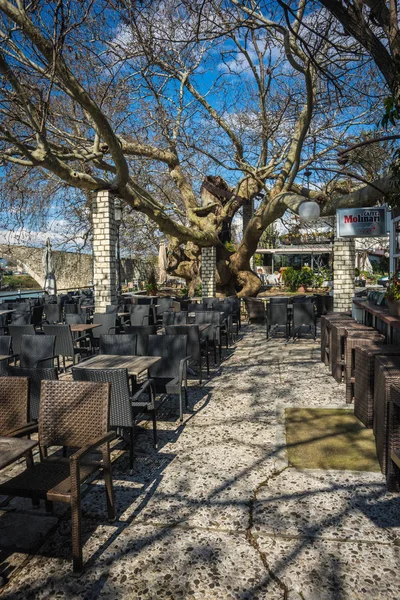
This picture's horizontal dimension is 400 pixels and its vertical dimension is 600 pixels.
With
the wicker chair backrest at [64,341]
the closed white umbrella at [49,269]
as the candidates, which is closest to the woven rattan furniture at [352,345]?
the wicker chair backrest at [64,341]

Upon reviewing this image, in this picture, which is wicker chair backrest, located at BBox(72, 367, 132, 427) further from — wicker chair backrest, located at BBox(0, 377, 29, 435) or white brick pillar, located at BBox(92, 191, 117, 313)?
white brick pillar, located at BBox(92, 191, 117, 313)

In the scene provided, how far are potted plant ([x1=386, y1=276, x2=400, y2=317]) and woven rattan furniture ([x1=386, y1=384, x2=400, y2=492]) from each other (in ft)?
3.93

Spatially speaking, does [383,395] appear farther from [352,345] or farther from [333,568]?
[352,345]

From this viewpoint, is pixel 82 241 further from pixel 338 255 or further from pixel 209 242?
pixel 338 255

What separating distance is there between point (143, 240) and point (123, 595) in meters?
26.1

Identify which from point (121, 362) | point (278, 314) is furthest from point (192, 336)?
point (278, 314)

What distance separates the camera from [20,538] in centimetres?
277

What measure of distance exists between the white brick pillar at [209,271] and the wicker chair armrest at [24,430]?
1322 centimetres

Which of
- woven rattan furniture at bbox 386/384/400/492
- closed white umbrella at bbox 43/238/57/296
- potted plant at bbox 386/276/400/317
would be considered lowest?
woven rattan furniture at bbox 386/384/400/492

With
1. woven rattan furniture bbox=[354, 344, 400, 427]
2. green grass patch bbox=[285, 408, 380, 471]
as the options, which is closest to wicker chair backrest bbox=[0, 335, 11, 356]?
green grass patch bbox=[285, 408, 380, 471]

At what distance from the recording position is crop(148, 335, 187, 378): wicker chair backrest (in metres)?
5.14

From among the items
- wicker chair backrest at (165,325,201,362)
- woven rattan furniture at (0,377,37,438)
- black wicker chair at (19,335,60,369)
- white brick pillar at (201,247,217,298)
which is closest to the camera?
woven rattan furniture at (0,377,37,438)

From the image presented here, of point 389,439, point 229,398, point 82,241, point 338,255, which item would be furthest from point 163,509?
point 82,241

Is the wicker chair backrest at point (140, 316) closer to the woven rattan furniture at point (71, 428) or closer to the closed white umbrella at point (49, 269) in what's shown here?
the woven rattan furniture at point (71, 428)
